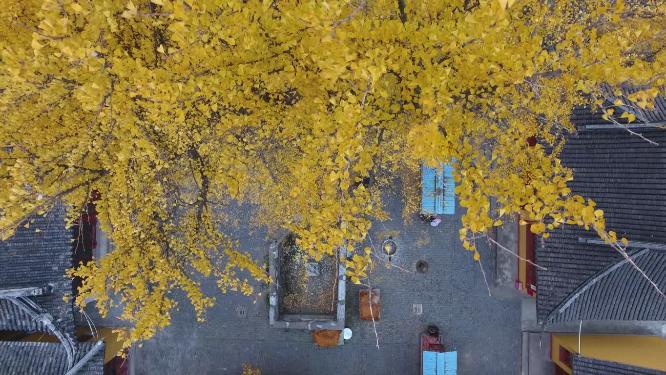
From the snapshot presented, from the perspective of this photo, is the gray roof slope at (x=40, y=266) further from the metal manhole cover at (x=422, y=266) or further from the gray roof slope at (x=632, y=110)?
the gray roof slope at (x=632, y=110)

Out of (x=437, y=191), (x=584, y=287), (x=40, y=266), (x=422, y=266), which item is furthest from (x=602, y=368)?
(x=40, y=266)

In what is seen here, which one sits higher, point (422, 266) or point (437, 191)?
point (437, 191)

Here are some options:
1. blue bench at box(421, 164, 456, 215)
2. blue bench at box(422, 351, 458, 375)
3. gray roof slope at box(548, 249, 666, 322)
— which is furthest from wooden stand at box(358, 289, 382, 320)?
gray roof slope at box(548, 249, 666, 322)

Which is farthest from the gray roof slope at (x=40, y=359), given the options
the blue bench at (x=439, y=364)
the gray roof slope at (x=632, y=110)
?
the gray roof slope at (x=632, y=110)

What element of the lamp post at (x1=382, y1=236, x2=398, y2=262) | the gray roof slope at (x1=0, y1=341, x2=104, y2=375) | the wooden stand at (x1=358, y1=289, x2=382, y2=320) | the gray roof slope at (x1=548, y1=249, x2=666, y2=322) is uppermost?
the lamp post at (x1=382, y1=236, x2=398, y2=262)

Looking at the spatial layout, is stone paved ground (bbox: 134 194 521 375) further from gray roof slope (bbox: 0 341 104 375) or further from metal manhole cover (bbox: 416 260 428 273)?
gray roof slope (bbox: 0 341 104 375)

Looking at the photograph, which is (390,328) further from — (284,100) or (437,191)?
(284,100)
